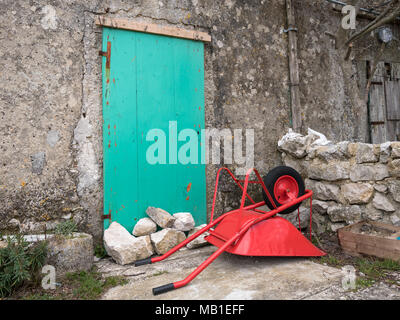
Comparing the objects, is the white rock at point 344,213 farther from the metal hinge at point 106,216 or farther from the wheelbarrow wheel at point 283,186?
the metal hinge at point 106,216

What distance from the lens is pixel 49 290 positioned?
2.54m

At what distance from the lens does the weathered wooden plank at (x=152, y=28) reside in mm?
3494

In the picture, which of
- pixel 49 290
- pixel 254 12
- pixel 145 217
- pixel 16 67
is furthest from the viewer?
pixel 254 12

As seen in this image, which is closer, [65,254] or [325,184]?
[65,254]

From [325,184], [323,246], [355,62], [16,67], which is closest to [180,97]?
[16,67]

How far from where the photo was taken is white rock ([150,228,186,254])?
3312 mm

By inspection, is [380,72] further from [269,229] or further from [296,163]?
[269,229]

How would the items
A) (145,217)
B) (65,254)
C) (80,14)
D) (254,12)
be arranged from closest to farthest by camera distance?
1. (65,254)
2. (80,14)
3. (145,217)
4. (254,12)

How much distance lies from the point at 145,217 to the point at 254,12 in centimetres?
329

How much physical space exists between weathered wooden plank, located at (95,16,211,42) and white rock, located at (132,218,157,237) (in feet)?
7.37

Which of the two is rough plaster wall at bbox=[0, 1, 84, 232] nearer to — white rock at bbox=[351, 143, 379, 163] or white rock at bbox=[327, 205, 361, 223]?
white rock at bbox=[327, 205, 361, 223]

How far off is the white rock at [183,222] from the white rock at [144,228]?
258 mm

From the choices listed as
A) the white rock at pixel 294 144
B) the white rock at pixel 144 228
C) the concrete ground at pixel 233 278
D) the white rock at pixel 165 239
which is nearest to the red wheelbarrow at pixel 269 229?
the concrete ground at pixel 233 278

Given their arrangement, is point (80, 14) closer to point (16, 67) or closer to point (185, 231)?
point (16, 67)
